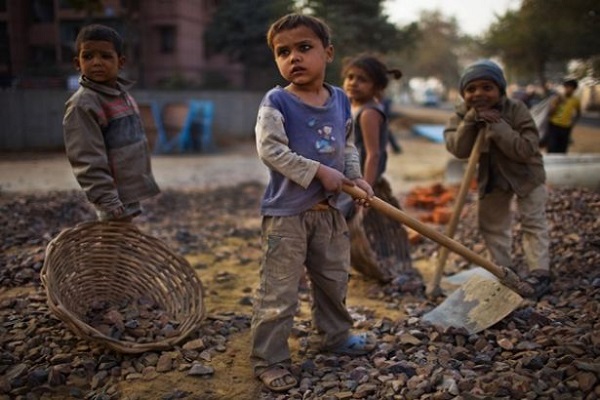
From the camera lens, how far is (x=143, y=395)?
8.21 feet

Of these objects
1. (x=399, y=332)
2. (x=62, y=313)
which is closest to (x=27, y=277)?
(x=62, y=313)

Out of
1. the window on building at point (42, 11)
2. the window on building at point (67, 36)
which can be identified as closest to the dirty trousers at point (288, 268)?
the window on building at point (42, 11)

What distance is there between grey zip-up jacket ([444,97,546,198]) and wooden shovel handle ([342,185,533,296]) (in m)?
0.85

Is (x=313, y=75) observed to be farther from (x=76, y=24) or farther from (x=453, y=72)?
(x=453, y=72)

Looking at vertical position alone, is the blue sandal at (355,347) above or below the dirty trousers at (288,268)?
below

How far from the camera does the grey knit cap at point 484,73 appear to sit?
343cm

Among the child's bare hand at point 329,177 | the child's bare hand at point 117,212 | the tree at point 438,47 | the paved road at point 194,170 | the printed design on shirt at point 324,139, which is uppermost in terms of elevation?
the tree at point 438,47

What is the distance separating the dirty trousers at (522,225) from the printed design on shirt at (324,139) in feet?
5.99

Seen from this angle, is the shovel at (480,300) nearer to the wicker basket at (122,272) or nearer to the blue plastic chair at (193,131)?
the wicker basket at (122,272)

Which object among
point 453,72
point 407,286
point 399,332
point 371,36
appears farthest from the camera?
point 453,72

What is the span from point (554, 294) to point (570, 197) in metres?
2.17

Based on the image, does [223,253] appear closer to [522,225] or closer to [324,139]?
[522,225]

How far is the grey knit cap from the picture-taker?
3.43 meters

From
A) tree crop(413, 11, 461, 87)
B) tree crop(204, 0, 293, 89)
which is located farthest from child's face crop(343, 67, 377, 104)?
tree crop(413, 11, 461, 87)
